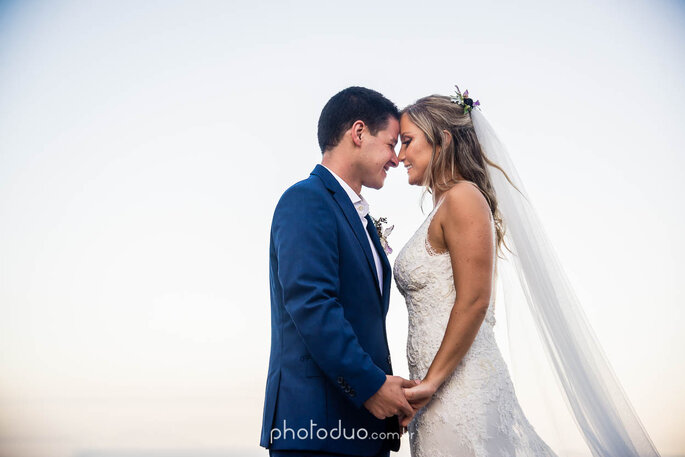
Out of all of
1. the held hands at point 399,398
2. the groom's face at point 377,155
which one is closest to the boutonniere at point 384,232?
the groom's face at point 377,155

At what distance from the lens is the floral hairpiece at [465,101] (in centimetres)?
342

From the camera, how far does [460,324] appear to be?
277 centimetres


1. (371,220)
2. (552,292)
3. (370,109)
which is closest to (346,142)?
(370,109)

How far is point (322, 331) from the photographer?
251 centimetres

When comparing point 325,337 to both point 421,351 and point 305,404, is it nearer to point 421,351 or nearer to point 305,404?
point 305,404

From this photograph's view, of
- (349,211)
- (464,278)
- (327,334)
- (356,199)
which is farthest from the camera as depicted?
(356,199)

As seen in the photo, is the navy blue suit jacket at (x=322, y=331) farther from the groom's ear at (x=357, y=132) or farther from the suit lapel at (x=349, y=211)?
the groom's ear at (x=357, y=132)

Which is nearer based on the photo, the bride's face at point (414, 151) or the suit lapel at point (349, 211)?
the suit lapel at point (349, 211)

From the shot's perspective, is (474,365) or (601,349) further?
(601,349)

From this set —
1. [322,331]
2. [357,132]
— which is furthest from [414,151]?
[322,331]

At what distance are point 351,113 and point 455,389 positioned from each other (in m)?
1.59

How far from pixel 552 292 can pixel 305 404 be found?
4.70ft

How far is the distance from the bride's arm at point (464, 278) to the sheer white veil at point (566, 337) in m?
0.39

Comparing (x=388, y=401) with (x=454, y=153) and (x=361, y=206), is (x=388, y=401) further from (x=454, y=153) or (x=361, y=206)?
(x=454, y=153)
